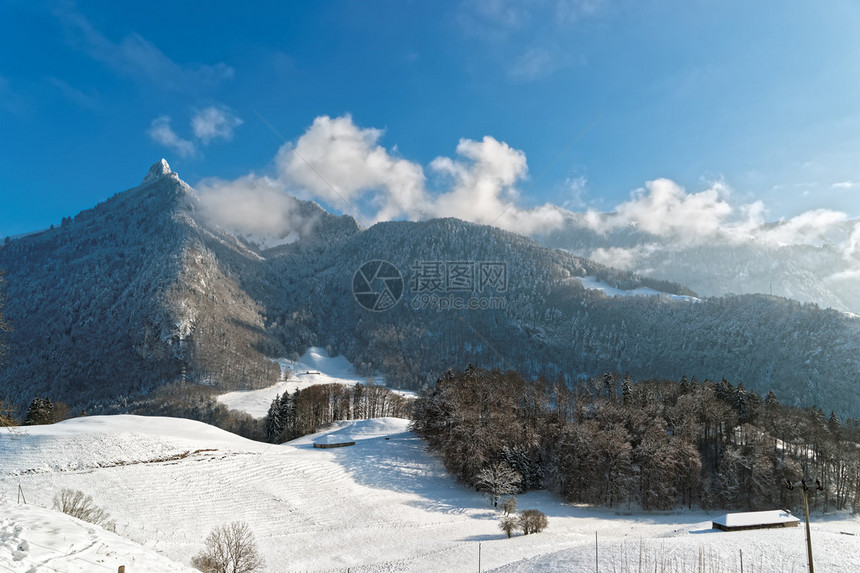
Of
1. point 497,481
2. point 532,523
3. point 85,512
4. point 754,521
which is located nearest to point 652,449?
point 754,521

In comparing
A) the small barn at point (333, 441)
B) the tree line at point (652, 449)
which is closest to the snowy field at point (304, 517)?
the small barn at point (333, 441)

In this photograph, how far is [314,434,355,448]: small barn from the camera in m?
57.4

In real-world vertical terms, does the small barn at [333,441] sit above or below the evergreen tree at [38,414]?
below

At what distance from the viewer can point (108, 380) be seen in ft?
616

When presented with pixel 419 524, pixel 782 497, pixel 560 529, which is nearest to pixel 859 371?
pixel 782 497

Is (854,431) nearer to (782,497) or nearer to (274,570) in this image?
(782,497)

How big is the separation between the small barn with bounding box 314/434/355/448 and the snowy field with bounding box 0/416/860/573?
243 centimetres

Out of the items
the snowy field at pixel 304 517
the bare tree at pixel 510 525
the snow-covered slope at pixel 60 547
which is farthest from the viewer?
the bare tree at pixel 510 525

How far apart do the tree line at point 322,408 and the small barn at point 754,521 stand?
60.4 meters

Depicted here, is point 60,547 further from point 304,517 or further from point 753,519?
point 753,519

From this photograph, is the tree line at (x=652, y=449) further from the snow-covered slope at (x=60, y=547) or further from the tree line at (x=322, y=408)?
the snow-covered slope at (x=60, y=547)

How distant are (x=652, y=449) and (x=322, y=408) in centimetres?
6288

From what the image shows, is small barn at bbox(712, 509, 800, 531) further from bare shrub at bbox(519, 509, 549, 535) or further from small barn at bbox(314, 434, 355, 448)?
small barn at bbox(314, 434, 355, 448)

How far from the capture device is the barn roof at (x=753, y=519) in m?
33.9
